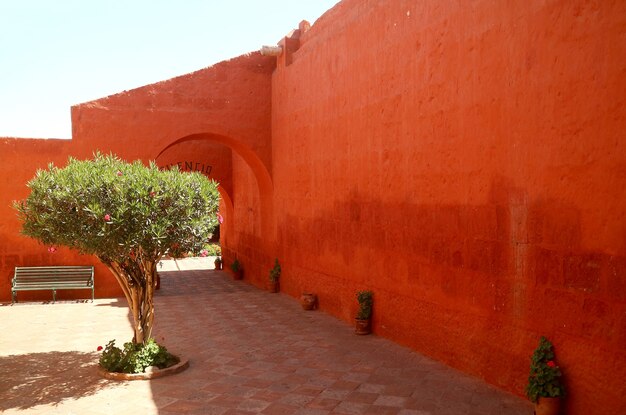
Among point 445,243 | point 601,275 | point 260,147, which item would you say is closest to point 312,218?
point 260,147

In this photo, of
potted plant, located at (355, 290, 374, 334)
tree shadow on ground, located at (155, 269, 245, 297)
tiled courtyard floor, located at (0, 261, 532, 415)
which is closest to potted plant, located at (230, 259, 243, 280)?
tree shadow on ground, located at (155, 269, 245, 297)

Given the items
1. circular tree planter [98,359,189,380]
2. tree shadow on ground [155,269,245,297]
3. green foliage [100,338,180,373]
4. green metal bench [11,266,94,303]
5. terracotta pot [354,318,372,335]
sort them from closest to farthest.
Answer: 1. circular tree planter [98,359,189,380]
2. green foliage [100,338,180,373]
3. terracotta pot [354,318,372,335]
4. green metal bench [11,266,94,303]
5. tree shadow on ground [155,269,245,297]

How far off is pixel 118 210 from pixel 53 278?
6442 mm

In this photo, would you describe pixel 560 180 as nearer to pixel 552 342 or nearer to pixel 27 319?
pixel 552 342

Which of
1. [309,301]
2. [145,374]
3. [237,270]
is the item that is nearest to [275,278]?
[309,301]

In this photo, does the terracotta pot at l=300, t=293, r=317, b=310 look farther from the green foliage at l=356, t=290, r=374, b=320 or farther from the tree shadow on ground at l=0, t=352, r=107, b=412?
the tree shadow on ground at l=0, t=352, r=107, b=412

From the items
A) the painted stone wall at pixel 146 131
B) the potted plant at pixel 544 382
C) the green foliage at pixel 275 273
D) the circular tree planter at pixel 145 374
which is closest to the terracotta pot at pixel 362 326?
the circular tree planter at pixel 145 374

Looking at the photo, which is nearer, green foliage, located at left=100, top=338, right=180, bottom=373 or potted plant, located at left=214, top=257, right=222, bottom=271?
green foliage, located at left=100, top=338, right=180, bottom=373

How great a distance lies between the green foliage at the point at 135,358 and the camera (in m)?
6.15

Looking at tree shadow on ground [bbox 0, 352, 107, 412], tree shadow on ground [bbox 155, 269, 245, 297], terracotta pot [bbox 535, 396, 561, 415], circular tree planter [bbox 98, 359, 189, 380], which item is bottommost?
tree shadow on ground [bbox 0, 352, 107, 412]

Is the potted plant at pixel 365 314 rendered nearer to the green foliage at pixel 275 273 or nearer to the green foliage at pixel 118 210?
the green foliage at pixel 118 210

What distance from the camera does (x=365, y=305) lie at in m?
8.01

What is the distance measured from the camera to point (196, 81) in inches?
471

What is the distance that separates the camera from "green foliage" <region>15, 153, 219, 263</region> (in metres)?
5.62
